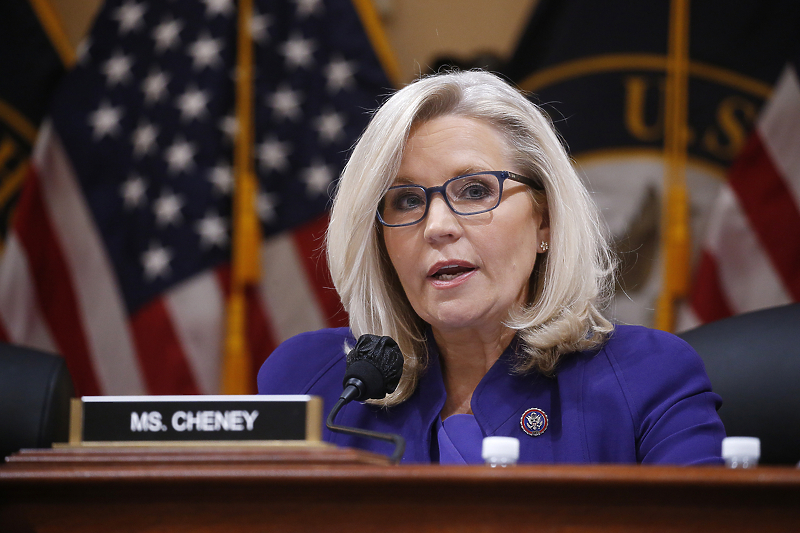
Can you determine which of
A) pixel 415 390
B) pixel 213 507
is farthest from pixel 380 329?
pixel 213 507

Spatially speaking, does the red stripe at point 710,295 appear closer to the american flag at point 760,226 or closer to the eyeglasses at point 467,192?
the american flag at point 760,226

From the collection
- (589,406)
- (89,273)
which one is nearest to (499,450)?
(589,406)

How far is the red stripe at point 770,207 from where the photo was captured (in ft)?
8.40

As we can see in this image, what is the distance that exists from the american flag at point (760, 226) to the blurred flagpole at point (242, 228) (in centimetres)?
154

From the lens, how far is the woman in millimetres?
1389

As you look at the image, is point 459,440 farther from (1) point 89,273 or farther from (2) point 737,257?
(1) point 89,273

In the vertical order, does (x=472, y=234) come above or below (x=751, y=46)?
below

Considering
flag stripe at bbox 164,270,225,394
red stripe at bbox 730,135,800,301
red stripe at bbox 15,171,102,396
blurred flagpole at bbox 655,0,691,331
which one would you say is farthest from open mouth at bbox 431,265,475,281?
red stripe at bbox 15,171,102,396

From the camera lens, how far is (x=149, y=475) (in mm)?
786

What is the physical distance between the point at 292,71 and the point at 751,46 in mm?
1616

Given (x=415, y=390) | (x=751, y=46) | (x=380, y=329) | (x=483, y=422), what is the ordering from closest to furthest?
(x=483, y=422) → (x=415, y=390) → (x=380, y=329) → (x=751, y=46)

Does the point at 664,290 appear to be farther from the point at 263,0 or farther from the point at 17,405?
the point at 17,405

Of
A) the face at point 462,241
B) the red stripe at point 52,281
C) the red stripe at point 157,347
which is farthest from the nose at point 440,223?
the red stripe at point 52,281

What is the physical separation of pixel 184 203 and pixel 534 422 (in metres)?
2.00
